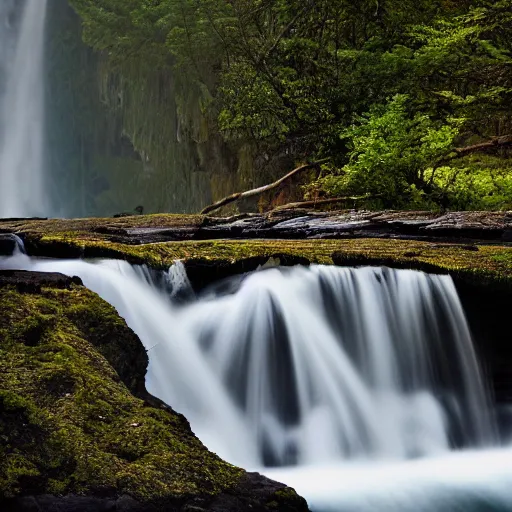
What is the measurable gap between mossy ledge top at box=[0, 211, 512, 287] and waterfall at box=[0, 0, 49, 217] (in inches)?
832

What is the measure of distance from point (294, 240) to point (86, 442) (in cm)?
439

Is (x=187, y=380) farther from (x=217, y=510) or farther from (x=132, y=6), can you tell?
(x=132, y=6)

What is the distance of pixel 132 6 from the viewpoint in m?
17.8

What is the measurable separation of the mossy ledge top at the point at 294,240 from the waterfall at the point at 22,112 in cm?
2114

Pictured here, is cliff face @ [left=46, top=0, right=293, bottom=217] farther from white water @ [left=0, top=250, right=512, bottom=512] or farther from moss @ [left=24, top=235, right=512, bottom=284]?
white water @ [left=0, top=250, right=512, bottom=512]

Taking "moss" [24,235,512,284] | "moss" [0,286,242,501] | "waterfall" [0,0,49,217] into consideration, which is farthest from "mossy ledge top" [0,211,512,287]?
"waterfall" [0,0,49,217]

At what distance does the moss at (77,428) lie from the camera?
8.86ft

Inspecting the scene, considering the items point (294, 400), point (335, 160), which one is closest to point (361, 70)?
point (335, 160)

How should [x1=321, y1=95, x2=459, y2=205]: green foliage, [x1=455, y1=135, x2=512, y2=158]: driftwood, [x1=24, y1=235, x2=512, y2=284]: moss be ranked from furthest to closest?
[x1=455, y1=135, x2=512, y2=158]: driftwood
[x1=321, y1=95, x2=459, y2=205]: green foliage
[x1=24, y1=235, x2=512, y2=284]: moss

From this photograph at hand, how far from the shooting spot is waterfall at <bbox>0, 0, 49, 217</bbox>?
2831 cm

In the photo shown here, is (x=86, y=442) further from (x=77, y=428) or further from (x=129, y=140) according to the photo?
(x=129, y=140)

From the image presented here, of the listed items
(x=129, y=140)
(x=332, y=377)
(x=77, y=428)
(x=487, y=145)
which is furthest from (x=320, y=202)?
(x=129, y=140)

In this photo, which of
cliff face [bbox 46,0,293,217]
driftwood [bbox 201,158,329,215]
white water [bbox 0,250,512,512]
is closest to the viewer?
white water [bbox 0,250,512,512]

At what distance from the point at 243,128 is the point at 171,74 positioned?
5684 mm
